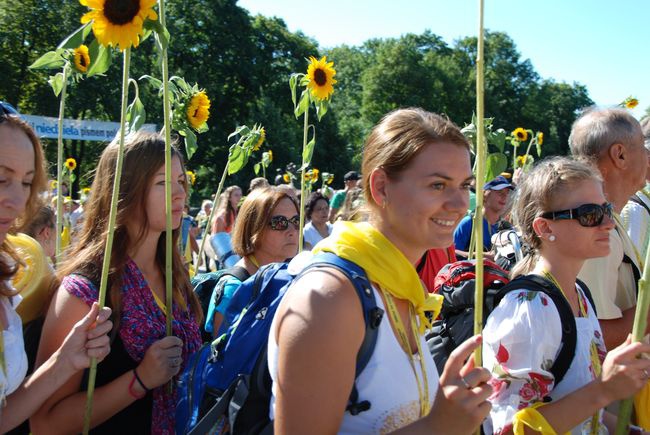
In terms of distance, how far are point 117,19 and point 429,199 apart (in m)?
0.97

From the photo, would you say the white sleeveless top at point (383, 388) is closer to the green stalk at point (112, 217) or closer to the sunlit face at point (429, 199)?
the sunlit face at point (429, 199)

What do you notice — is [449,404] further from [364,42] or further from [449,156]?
[364,42]

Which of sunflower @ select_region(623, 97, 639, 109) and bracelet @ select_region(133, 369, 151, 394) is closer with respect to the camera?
bracelet @ select_region(133, 369, 151, 394)

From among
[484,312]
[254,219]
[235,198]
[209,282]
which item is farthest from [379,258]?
[235,198]

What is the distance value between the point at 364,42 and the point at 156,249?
234 ft

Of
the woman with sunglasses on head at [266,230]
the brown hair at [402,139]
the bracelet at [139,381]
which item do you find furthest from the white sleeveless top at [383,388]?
the woman with sunglasses on head at [266,230]

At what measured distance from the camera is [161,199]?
225 centimetres

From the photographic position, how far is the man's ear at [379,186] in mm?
1690

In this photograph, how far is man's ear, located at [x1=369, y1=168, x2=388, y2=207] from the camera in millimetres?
1690

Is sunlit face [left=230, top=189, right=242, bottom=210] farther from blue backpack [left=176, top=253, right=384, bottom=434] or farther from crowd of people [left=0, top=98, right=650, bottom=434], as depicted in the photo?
blue backpack [left=176, top=253, right=384, bottom=434]

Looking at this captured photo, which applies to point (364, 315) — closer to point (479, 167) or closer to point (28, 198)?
point (479, 167)

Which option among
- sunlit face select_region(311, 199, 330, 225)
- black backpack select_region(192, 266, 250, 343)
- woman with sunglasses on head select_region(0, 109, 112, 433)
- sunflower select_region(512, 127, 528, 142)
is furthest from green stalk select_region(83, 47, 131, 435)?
sunflower select_region(512, 127, 528, 142)

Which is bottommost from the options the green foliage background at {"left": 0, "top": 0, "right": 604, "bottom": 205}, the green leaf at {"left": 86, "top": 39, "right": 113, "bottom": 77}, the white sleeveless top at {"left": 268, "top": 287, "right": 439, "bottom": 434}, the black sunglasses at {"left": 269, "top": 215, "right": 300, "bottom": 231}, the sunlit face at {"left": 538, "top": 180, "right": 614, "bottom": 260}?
the white sleeveless top at {"left": 268, "top": 287, "right": 439, "bottom": 434}

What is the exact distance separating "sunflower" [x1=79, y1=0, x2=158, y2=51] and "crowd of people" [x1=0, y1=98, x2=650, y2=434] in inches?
18.9
